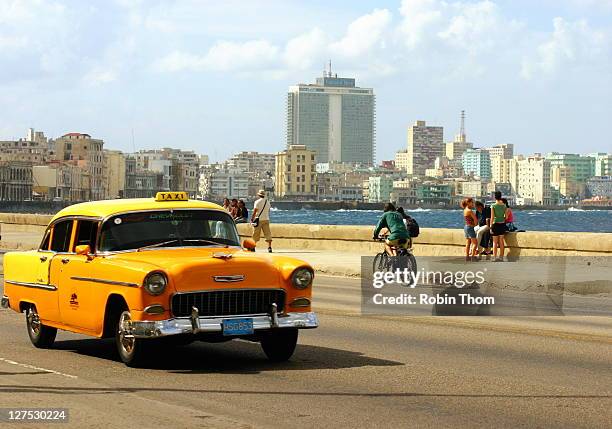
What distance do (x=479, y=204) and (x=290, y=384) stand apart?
65.4ft

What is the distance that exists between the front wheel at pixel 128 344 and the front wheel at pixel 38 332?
1918mm

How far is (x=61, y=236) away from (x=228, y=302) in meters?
2.96

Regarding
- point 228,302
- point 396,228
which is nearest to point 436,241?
point 396,228

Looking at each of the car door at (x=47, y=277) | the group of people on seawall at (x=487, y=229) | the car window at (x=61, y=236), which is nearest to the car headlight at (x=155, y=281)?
the car door at (x=47, y=277)

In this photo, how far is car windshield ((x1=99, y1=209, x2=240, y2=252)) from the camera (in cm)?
1296

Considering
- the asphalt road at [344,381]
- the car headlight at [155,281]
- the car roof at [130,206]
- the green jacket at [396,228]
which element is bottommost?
the asphalt road at [344,381]

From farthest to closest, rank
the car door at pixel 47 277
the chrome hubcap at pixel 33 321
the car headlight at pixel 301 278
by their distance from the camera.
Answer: the chrome hubcap at pixel 33 321 < the car door at pixel 47 277 < the car headlight at pixel 301 278

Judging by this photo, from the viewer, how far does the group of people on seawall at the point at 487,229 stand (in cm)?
2867

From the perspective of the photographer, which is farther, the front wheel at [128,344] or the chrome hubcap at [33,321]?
the chrome hubcap at [33,321]

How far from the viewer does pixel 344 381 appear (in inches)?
441

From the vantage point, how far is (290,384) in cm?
1105

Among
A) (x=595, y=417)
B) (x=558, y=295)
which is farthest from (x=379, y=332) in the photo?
(x=558, y=295)

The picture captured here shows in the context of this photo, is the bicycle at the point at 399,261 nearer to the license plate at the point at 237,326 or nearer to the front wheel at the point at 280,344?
the front wheel at the point at 280,344

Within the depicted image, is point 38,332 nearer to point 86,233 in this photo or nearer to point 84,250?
point 86,233
